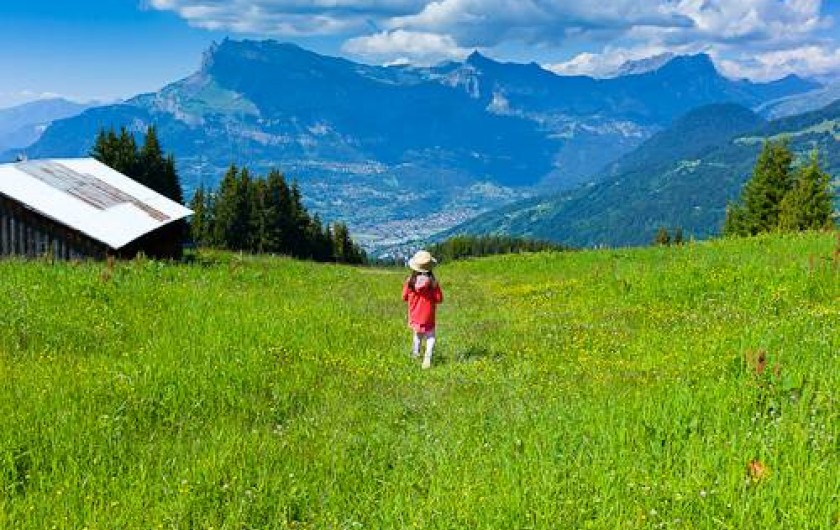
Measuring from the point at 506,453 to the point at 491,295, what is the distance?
1788 cm

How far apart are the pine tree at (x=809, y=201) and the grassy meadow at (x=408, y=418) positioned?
50.6 meters

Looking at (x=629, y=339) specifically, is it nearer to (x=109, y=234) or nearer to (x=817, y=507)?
(x=817, y=507)

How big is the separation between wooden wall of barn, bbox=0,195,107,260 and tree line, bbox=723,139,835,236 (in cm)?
5516

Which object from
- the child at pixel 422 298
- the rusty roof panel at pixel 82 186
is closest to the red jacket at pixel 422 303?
the child at pixel 422 298

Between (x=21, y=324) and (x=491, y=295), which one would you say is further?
(x=491, y=295)

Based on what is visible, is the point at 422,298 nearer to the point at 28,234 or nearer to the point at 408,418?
the point at 408,418

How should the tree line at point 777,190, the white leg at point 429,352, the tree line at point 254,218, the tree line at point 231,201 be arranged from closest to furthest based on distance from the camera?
the white leg at point 429,352
the tree line at point 777,190
the tree line at point 231,201
the tree line at point 254,218

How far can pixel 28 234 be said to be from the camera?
31375 millimetres

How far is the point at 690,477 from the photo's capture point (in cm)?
556

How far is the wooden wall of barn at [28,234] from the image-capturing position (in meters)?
31.2

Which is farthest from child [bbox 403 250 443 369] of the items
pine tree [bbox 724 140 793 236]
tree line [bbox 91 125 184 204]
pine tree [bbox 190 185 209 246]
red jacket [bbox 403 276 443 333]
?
pine tree [bbox 190 185 209 246]

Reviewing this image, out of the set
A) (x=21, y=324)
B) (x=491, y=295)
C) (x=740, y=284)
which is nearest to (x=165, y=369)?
(x=21, y=324)

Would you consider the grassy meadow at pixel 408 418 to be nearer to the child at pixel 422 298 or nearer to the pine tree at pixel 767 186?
the child at pixel 422 298

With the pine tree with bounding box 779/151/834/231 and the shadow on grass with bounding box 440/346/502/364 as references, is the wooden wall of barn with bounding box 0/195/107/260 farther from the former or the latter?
the pine tree with bounding box 779/151/834/231
